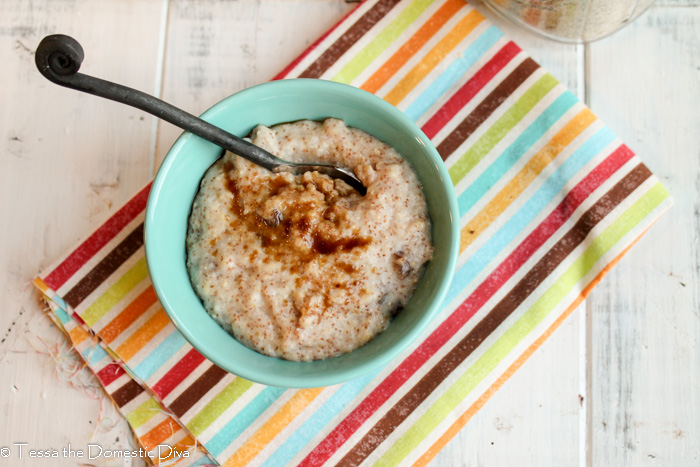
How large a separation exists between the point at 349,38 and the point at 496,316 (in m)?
0.68

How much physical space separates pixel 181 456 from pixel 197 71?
2.76ft

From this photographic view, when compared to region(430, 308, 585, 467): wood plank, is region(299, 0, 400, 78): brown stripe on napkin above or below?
above

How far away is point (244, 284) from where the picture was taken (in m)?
1.07

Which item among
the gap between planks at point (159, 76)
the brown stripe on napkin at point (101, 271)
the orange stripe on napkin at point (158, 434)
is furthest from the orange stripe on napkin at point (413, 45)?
the orange stripe on napkin at point (158, 434)

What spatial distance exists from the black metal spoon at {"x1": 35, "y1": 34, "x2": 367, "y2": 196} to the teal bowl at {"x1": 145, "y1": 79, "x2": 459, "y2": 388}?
43 mm

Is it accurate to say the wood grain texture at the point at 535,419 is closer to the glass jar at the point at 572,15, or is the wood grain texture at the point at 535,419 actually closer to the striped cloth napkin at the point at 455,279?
the striped cloth napkin at the point at 455,279

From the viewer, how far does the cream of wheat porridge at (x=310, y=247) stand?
1.05m

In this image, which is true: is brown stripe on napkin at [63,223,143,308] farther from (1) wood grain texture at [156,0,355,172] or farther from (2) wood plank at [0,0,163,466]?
(1) wood grain texture at [156,0,355,172]

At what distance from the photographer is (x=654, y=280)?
1347 millimetres

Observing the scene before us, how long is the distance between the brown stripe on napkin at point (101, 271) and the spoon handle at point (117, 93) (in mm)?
370

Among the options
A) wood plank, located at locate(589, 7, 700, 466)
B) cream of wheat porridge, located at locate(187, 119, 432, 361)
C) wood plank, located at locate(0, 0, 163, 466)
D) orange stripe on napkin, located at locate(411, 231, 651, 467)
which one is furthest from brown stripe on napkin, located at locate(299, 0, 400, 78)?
orange stripe on napkin, located at locate(411, 231, 651, 467)

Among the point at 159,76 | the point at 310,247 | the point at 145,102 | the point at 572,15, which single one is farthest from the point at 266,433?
the point at 572,15

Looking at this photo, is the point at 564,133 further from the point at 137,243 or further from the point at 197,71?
the point at 137,243

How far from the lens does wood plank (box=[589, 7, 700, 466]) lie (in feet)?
4.34
